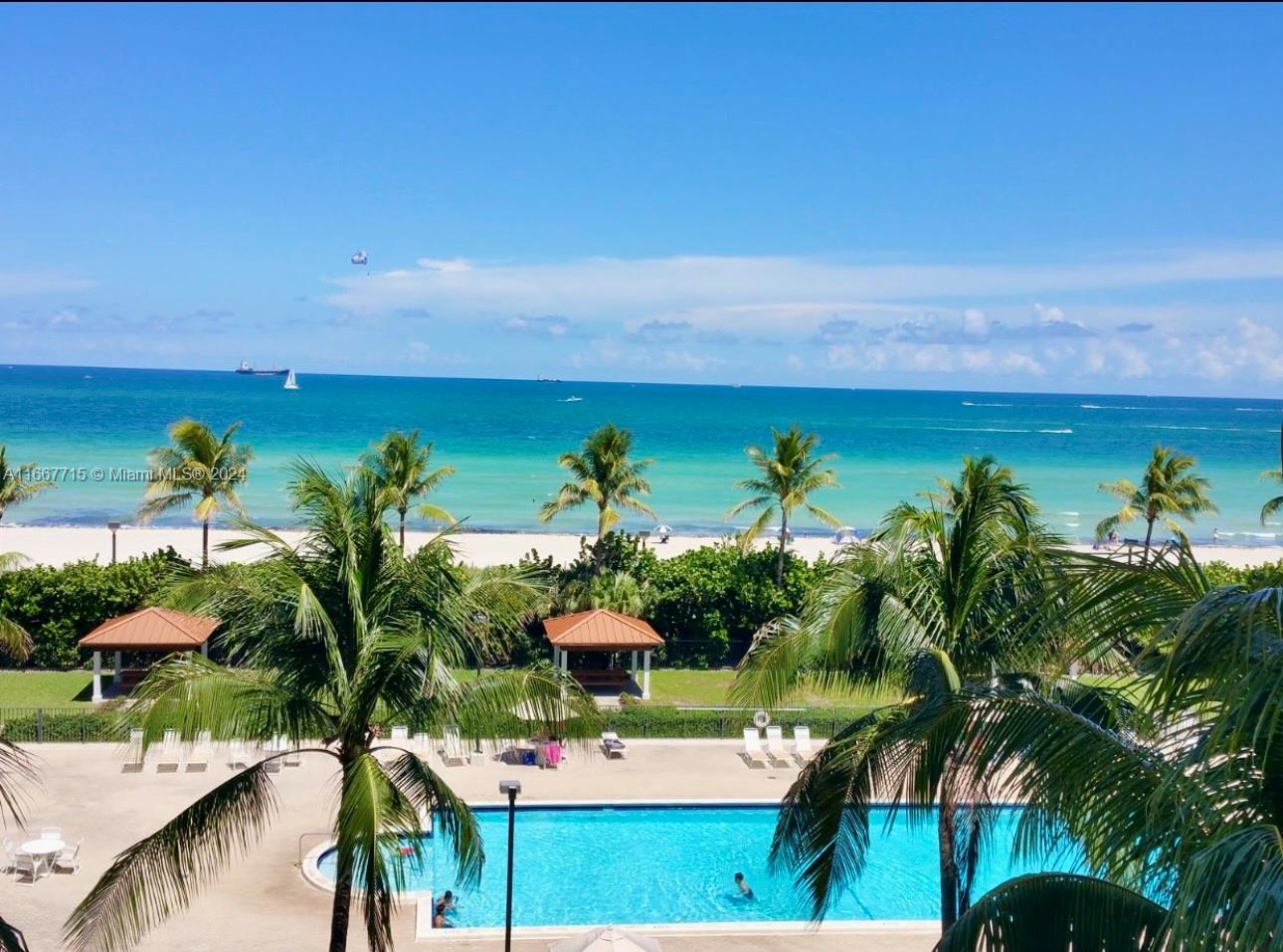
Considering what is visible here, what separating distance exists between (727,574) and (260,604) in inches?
701

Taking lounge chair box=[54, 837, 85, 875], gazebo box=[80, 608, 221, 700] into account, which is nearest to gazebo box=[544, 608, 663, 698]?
gazebo box=[80, 608, 221, 700]

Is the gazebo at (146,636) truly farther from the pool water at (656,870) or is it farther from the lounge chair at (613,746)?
the lounge chair at (613,746)

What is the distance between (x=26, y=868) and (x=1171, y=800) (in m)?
14.0

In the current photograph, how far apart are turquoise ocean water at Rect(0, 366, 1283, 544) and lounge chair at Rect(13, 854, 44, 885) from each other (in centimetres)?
3727

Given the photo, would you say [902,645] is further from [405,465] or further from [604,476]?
[405,465]

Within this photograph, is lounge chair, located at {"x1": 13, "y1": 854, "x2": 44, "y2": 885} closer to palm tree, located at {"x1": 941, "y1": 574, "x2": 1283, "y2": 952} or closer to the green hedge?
the green hedge

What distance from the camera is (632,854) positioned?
17.0 meters

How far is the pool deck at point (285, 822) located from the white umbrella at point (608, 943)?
69.1 inches

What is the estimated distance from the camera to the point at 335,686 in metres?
9.17

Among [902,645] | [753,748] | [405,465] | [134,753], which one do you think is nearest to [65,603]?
[134,753]

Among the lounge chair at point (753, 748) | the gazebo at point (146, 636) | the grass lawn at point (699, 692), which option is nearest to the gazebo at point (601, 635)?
the grass lawn at point (699, 692)

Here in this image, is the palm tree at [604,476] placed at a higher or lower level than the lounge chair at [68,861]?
higher

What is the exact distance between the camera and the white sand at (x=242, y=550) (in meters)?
41.0

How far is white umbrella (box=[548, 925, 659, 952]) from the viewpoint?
37.5ft
